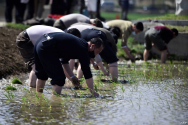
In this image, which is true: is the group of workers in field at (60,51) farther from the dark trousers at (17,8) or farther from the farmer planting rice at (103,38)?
the dark trousers at (17,8)

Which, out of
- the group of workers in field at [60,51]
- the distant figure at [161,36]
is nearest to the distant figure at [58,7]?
the distant figure at [161,36]

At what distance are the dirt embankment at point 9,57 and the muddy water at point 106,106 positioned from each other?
0.86 m

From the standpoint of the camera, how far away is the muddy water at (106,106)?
422 cm

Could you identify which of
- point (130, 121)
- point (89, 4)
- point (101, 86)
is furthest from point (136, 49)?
point (130, 121)

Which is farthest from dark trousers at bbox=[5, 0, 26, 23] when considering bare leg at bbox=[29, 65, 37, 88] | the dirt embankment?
bare leg at bbox=[29, 65, 37, 88]

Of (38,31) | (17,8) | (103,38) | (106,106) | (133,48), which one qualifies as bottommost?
(133,48)

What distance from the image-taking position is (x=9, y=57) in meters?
8.27

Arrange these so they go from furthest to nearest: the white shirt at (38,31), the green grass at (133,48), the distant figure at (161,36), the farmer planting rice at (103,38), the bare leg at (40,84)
A: the green grass at (133,48)
the distant figure at (161,36)
the farmer planting rice at (103,38)
the white shirt at (38,31)
the bare leg at (40,84)

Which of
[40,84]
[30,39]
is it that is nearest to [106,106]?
[40,84]

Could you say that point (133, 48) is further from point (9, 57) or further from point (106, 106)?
point (106, 106)

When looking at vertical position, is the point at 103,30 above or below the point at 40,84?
above

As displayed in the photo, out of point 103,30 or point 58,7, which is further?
point 58,7

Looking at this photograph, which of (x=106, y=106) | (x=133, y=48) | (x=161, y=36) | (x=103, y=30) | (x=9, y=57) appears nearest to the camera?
(x=106, y=106)

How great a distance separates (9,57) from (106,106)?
13.6ft
